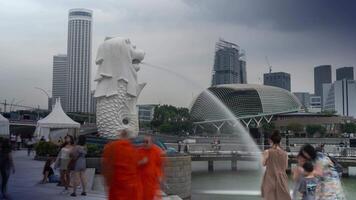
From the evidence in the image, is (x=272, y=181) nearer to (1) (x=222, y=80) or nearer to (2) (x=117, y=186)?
(2) (x=117, y=186)

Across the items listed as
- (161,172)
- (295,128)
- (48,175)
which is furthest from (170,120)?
(161,172)

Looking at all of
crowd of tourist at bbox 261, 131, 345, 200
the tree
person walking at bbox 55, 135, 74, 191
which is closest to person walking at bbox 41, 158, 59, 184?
person walking at bbox 55, 135, 74, 191

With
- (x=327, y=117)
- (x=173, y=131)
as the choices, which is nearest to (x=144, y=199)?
(x=173, y=131)

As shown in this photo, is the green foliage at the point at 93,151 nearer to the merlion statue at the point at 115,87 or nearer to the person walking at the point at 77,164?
the merlion statue at the point at 115,87

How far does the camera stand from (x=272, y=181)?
6895mm

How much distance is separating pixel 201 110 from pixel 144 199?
105 meters

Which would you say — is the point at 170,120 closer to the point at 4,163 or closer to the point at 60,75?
the point at 60,75

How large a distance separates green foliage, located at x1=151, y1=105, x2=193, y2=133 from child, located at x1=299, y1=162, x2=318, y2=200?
7299 centimetres

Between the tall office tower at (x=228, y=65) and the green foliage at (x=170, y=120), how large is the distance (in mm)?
31797

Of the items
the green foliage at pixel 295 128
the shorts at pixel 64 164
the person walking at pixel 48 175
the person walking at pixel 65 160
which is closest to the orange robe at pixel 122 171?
the person walking at pixel 65 160

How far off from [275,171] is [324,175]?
128 centimetres

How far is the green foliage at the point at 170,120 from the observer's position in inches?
3146

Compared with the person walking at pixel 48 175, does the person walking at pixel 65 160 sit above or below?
above

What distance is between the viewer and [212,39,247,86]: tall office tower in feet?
377
